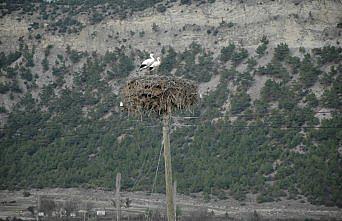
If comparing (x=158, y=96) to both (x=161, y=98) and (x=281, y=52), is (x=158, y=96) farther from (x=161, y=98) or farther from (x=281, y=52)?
(x=281, y=52)

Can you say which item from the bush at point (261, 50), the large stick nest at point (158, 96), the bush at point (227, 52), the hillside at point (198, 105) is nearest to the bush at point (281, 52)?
the hillside at point (198, 105)

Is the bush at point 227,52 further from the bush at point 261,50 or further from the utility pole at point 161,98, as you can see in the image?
Answer: the utility pole at point 161,98

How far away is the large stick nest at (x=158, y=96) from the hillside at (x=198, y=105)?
2820 centimetres

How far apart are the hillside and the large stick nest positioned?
28.2 metres

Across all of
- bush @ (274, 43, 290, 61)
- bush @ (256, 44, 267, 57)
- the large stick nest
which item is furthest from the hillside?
the large stick nest

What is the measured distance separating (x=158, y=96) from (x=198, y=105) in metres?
36.7

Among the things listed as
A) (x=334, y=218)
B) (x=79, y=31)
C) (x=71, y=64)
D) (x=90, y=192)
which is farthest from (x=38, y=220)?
(x=79, y=31)

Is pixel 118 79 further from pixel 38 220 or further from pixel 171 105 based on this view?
pixel 171 105

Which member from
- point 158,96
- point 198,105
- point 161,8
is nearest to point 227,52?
point 198,105

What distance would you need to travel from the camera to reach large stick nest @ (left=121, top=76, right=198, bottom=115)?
2019 centimetres

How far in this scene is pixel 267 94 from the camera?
188 feet

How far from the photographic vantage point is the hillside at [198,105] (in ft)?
168

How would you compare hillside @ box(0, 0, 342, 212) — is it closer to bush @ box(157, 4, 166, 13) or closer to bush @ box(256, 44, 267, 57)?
bush @ box(157, 4, 166, 13)

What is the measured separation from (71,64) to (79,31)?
18.2 feet
